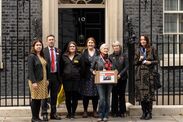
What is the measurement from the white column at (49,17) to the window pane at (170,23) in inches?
111

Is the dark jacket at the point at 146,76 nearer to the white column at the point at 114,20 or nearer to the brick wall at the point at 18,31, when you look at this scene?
→ the white column at the point at 114,20

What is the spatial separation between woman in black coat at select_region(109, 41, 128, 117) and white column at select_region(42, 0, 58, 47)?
7.99 feet

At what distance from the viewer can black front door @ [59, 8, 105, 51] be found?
13.8 meters

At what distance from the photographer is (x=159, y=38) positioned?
13.7m

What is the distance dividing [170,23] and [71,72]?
12.8ft

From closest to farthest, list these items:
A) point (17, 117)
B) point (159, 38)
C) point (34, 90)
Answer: point (34, 90)
point (17, 117)
point (159, 38)

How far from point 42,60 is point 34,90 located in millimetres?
609

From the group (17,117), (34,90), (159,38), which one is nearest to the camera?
(34,90)

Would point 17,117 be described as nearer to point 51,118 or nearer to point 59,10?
point 51,118

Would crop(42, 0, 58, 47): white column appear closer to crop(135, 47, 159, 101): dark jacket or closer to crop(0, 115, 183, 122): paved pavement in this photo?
crop(0, 115, 183, 122): paved pavement

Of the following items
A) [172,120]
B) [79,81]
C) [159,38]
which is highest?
[159,38]

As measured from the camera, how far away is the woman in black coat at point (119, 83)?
1142 centimetres

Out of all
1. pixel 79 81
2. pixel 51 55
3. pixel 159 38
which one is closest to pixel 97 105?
pixel 79 81

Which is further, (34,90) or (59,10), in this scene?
(59,10)
